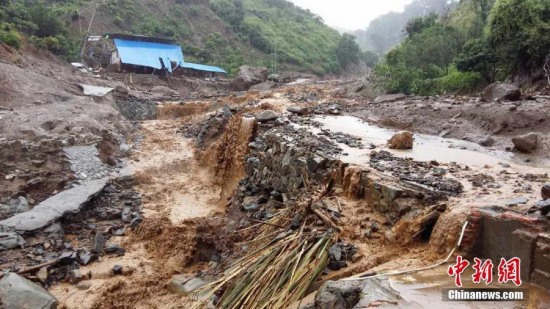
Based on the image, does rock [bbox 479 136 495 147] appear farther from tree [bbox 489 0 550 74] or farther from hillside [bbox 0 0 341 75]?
hillside [bbox 0 0 341 75]

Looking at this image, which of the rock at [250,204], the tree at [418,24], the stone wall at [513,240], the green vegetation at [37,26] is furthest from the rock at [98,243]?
the tree at [418,24]

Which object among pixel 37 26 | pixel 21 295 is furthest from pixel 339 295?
pixel 37 26

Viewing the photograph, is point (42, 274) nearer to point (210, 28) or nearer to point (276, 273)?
point (276, 273)

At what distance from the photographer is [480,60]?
1310 centimetres

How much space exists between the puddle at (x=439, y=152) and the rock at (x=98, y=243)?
4754 millimetres

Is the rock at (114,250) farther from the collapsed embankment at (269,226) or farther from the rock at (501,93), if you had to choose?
the rock at (501,93)

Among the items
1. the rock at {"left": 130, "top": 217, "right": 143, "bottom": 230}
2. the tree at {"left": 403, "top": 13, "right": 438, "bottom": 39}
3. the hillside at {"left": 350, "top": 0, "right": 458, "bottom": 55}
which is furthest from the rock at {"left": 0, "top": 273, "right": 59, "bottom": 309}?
the hillside at {"left": 350, "top": 0, "right": 458, "bottom": 55}

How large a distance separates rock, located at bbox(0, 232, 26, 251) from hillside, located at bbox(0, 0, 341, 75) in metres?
17.6

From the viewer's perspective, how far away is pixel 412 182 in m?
4.90

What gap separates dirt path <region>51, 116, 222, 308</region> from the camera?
5789mm

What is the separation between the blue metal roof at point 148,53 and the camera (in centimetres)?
2492

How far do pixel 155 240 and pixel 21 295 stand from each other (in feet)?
9.61

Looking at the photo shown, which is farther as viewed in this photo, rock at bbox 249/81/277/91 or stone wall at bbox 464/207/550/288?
rock at bbox 249/81/277/91

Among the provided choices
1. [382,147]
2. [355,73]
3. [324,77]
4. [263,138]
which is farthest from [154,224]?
[355,73]
